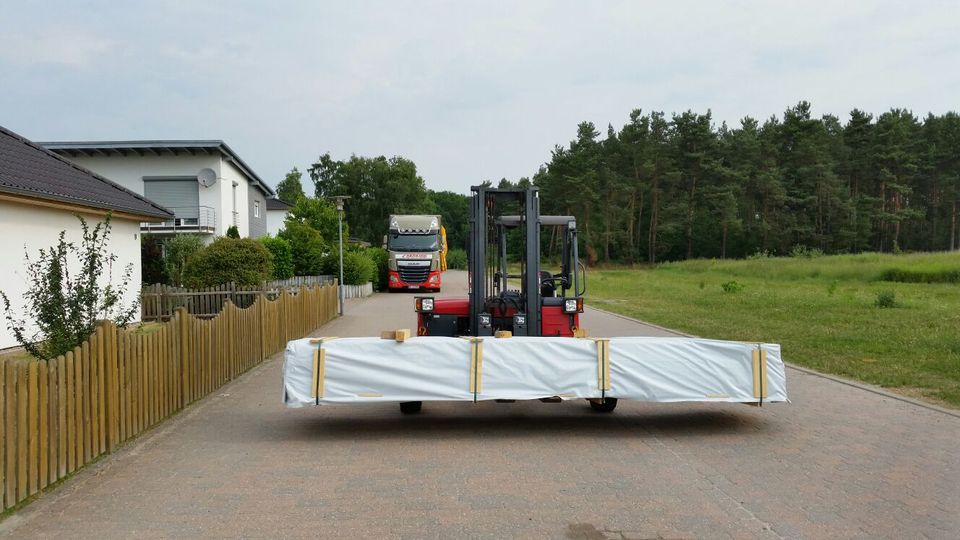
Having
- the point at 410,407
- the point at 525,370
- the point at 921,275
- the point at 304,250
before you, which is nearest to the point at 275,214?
the point at 304,250

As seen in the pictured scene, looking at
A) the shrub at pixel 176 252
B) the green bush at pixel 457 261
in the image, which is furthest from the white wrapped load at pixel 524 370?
the green bush at pixel 457 261

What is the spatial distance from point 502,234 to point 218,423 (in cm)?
466

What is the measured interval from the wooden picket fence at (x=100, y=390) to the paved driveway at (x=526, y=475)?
0.69 ft

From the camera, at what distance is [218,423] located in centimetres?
832

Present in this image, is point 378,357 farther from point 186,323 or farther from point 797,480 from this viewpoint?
point 797,480

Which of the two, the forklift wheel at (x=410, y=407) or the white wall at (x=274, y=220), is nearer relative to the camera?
the forklift wheel at (x=410, y=407)

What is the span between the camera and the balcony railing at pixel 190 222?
36844mm

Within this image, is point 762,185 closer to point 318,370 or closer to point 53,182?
point 53,182

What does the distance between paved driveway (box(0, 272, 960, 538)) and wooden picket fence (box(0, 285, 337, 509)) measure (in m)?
0.21

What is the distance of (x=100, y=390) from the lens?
6.71 meters

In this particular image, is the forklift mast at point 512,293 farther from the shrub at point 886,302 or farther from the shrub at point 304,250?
the shrub at point 304,250

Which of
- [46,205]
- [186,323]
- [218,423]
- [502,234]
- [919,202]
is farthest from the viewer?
[919,202]

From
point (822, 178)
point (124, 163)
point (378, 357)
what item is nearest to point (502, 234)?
A: point (378, 357)

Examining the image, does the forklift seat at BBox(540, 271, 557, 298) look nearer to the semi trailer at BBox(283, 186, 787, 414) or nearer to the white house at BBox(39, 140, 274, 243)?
the semi trailer at BBox(283, 186, 787, 414)
